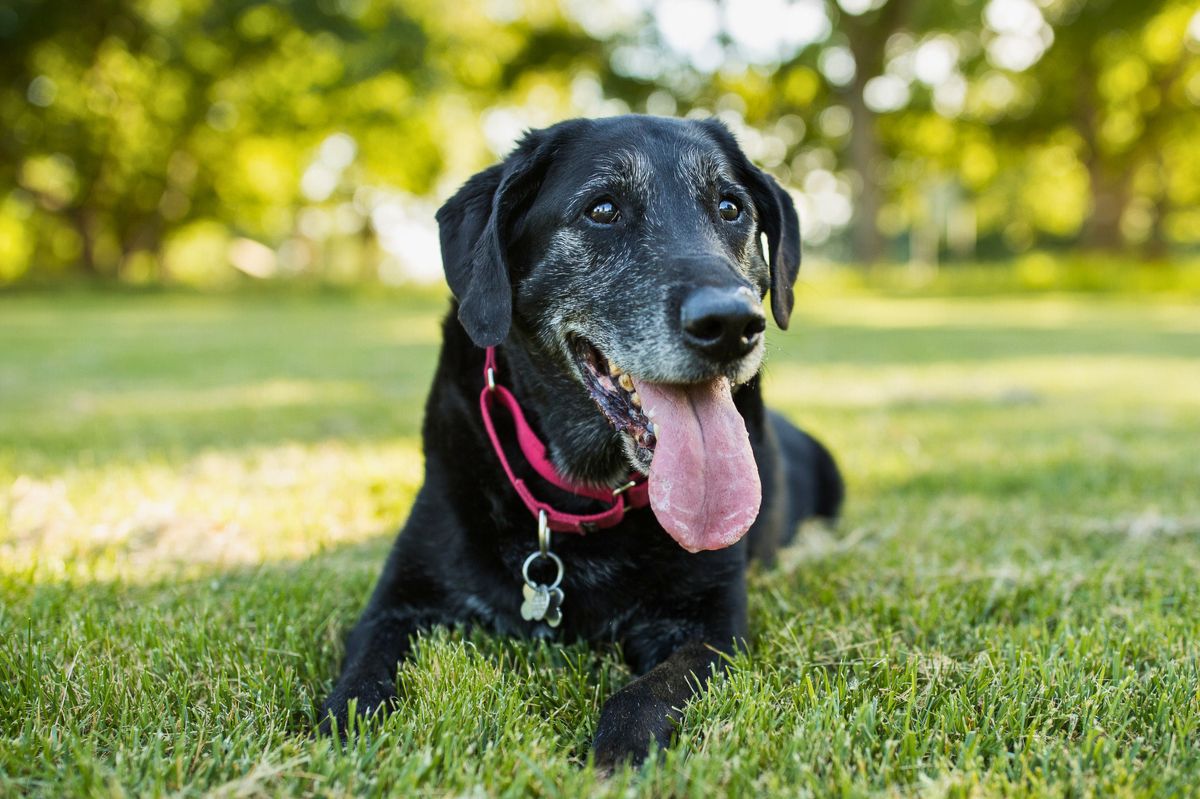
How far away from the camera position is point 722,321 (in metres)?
2.37

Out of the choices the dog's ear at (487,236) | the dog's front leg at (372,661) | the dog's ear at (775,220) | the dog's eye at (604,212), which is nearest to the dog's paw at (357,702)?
the dog's front leg at (372,661)

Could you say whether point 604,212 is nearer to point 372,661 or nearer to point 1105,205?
point 372,661

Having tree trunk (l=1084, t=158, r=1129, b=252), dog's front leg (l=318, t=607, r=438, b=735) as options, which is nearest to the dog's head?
dog's front leg (l=318, t=607, r=438, b=735)

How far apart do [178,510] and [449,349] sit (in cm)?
184

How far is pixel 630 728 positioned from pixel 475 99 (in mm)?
39353

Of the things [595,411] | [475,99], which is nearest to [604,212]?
[595,411]

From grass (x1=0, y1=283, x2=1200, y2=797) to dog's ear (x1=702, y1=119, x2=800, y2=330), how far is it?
0.74 feet

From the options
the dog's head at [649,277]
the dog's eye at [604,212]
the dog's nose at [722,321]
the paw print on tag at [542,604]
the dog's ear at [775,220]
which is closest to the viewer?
the dog's nose at [722,321]

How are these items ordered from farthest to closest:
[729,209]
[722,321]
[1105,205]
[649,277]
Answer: [1105,205] → [729,209] → [649,277] → [722,321]

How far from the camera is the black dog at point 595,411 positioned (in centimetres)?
249

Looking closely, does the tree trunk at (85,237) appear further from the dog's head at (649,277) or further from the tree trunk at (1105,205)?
the tree trunk at (1105,205)

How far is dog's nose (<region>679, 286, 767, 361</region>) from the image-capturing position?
236cm

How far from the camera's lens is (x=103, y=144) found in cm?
3500

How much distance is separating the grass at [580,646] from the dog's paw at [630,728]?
0.19ft
